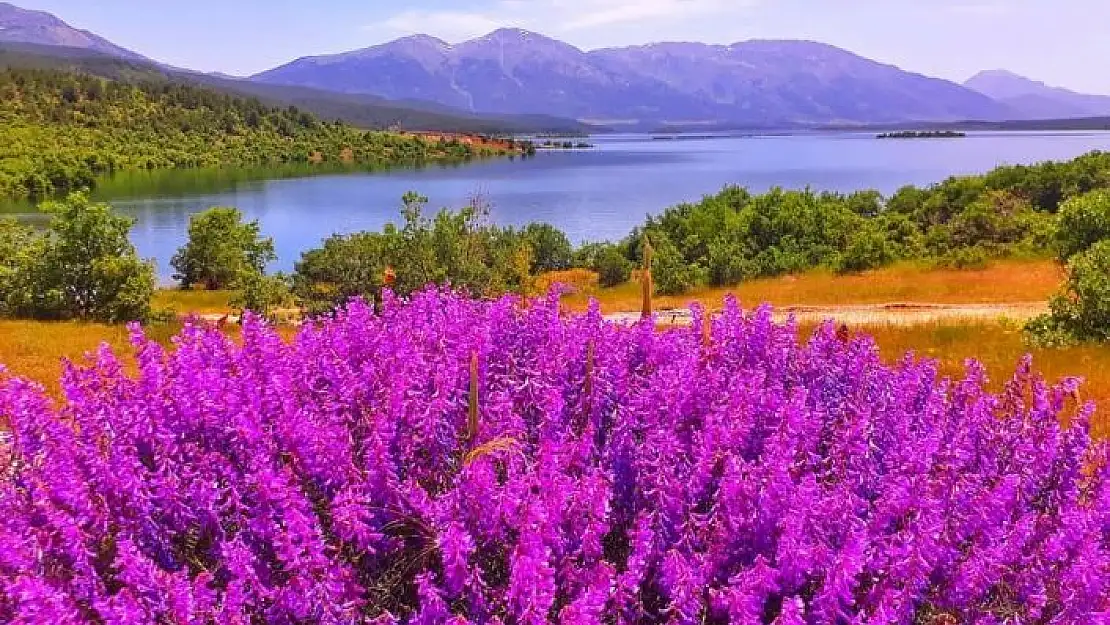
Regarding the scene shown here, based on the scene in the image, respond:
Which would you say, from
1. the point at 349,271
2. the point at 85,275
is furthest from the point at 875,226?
the point at 85,275

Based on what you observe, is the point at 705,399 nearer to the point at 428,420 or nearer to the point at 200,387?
the point at 428,420

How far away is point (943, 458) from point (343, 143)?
569 ft

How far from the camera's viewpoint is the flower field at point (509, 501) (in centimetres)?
239

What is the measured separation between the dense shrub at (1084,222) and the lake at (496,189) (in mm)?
40119

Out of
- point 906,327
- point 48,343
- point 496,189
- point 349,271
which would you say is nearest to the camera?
point 48,343

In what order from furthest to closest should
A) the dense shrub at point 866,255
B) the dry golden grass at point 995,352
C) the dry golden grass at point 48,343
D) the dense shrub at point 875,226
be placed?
1. the dense shrub at point 875,226
2. the dense shrub at point 866,255
3. the dry golden grass at point 48,343
4. the dry golden grass at point 995,352

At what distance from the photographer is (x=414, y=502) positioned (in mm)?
2574

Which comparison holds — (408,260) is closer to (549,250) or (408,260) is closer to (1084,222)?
(1084,222)

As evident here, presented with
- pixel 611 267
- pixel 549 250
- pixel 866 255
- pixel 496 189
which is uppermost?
pixel 866 255

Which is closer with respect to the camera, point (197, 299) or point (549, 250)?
point (197, 299)

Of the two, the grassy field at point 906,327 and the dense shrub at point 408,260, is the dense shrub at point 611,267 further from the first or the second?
the dense shrub at point 408,260

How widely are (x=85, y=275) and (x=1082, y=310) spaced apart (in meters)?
22.4

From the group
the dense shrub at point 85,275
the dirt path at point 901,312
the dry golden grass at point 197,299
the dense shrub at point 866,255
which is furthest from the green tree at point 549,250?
the dense shrub at point 85,275

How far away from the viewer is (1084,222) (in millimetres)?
25062
